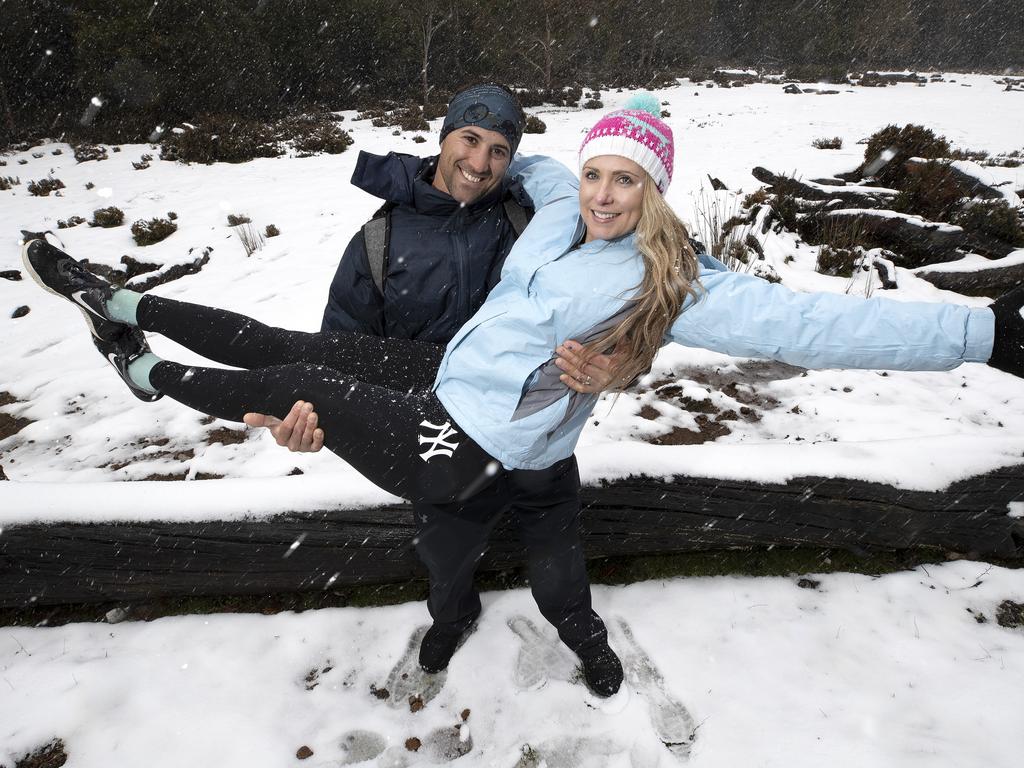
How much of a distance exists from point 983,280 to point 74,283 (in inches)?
291

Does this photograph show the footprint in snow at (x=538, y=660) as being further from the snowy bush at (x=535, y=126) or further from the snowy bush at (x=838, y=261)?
the snowy bush at (x=535, y=126)

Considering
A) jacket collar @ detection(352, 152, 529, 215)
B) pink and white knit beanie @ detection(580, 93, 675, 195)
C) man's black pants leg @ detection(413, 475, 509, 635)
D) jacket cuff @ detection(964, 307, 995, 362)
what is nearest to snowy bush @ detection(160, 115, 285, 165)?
jacket collar @ detection(352, 152, 529, 215)

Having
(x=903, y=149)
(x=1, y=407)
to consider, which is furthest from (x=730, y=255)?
(x=1, y=407)

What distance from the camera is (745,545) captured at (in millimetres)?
2449

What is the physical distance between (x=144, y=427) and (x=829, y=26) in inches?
1763

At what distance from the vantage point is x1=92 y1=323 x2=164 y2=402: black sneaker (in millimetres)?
2148

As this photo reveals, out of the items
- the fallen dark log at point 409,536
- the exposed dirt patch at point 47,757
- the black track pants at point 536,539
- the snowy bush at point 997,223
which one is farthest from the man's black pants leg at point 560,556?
the snowy bush at point 997,223

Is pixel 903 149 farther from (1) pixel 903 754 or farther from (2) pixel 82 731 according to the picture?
(2) pixel 82 731

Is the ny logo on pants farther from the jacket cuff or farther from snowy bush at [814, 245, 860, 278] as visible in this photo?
snowy bush at [814, 245, 860, 278]

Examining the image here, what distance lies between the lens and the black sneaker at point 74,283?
2236 mm

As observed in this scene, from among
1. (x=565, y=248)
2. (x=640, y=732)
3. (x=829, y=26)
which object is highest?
(x=829, y=26)

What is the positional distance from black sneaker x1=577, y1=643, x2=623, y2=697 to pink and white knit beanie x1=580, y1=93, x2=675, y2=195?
1.78 metres

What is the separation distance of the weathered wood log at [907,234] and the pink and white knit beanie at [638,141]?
16.5ft

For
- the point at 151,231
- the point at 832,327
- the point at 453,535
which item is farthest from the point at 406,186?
the point at 151,231
